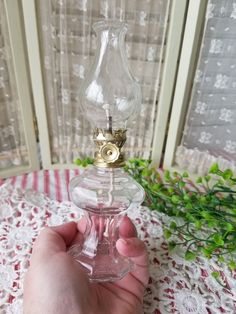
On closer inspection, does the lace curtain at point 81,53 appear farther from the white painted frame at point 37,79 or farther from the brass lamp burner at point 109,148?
the brass lamp burner at point 109,148

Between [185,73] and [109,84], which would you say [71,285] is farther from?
[185,73]

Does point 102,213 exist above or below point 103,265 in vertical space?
above

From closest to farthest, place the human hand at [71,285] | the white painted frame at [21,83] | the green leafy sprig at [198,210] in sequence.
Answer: the human hand at [71,285] < the green leafy sprig at [198,210] < the white painted frame at [21,83]

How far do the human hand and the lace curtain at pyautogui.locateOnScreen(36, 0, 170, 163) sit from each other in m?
0.33

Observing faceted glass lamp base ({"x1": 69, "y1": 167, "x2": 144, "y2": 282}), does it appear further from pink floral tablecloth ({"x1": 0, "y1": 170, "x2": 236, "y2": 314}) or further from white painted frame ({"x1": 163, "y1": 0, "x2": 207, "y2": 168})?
white painted frame ({"x1": 163, "y1": 0, "x2": 207, "y2": 168})

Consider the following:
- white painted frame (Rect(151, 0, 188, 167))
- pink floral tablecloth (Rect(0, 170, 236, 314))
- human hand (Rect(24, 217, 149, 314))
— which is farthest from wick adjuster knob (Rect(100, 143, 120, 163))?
white painted frame (Rect(151, 0, 188, 167))

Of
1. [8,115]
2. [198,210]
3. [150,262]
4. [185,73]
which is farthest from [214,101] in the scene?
[8,115]

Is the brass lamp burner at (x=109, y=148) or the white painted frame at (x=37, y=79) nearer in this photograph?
the brass lamp burner at (x=109, y=148)

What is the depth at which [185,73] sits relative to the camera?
637 mm

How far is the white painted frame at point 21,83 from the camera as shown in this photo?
0.56 metres

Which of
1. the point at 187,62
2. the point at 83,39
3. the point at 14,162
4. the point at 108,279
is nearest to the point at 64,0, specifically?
the point at 83,39

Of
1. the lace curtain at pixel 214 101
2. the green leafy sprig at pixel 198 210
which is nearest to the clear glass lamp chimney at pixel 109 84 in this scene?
the green leafy sprig at pixel 198 210

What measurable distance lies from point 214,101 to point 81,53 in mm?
357

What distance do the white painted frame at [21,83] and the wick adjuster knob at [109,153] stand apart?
1.21 ft
